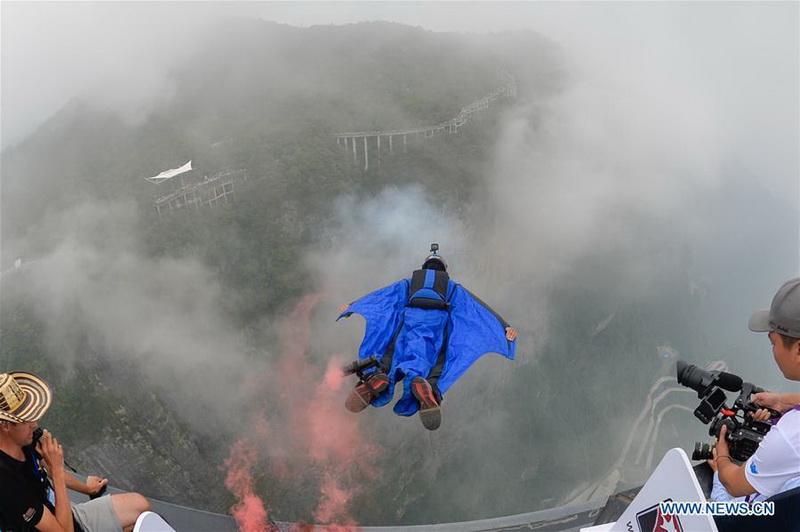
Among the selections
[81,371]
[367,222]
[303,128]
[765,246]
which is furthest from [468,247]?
[765,246]

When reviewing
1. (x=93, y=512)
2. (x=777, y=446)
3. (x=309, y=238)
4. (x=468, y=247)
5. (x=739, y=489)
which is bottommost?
(x=468, y=247)

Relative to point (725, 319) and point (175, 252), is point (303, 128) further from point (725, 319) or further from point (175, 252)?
point (725, 319)

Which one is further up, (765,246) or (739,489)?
(739,489)

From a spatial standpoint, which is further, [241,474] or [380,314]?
[241,474]

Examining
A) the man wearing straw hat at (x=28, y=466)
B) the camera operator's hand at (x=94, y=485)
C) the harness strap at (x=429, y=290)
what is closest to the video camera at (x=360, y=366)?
the harness strap at (x=429, y=290)

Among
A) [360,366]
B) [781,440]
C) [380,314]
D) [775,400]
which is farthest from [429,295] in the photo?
[781,440]

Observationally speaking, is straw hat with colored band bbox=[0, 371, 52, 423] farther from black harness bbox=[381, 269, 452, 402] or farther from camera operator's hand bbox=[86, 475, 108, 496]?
black harness bbox=[381, 269, 452, 402]

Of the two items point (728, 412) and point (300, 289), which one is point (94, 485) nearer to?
point (728, 412)
